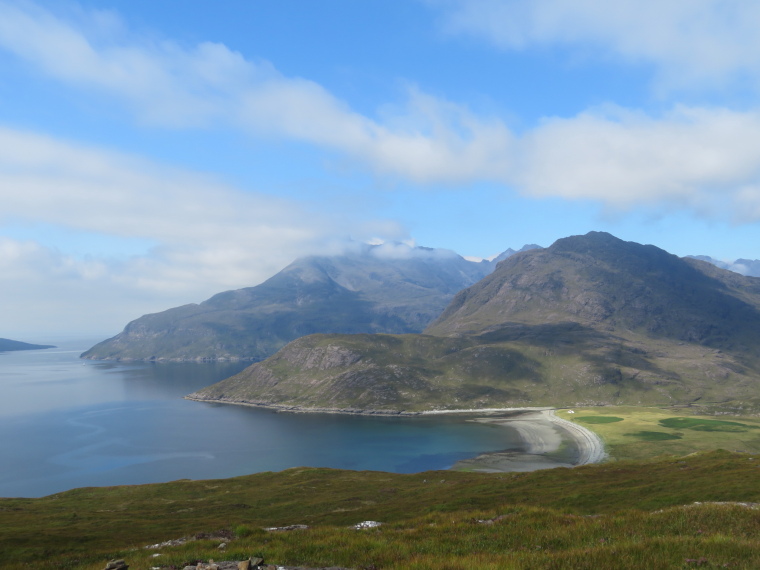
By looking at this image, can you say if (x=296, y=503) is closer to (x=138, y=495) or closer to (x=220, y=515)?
(x=220, y=515)

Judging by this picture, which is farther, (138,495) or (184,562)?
(138,495)

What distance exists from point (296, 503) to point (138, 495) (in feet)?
146

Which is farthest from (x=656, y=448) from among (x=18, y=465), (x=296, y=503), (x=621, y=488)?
(x=18, y=465)

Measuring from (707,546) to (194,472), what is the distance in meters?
207

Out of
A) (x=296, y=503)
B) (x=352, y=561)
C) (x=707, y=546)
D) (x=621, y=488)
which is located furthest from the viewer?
(x=296, y=503)

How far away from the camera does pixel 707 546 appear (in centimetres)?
1287

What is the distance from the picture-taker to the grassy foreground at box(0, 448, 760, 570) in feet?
44.2

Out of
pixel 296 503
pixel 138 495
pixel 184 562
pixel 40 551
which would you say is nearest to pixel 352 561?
pixel 184 562

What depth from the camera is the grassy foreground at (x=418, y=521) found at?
13.5 metres

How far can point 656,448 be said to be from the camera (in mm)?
192625

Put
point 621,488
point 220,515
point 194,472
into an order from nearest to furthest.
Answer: point 621,488, point 220,515, point 194,472

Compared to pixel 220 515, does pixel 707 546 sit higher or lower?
higher

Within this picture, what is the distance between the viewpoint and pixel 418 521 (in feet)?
83.4

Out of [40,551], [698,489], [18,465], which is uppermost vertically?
[698,489]
